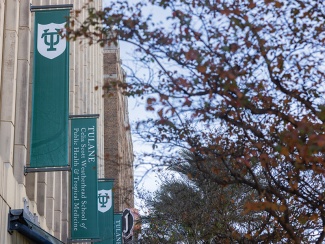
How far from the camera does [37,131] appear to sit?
63.9 ft

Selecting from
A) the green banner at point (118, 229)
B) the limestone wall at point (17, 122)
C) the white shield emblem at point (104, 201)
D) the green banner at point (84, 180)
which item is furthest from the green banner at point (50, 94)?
the green banner at point (118, 229)

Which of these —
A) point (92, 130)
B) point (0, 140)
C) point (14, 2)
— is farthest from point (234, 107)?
point (92, 130)

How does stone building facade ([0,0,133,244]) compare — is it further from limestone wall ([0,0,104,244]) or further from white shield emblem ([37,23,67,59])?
white shield emblem ([37,23,67,59])

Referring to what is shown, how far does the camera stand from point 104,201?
108 feet

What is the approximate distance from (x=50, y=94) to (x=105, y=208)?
13744mm

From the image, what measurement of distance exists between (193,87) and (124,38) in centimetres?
121

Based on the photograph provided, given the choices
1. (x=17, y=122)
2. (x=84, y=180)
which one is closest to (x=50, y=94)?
(x=17, y=122)

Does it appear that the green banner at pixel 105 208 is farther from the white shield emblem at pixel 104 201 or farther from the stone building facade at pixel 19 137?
the stone building facade at pixel 19 137

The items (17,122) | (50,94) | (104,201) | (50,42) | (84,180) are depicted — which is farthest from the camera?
(104,201)

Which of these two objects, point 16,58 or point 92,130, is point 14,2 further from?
point 92,130

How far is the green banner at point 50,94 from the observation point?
19.3 m

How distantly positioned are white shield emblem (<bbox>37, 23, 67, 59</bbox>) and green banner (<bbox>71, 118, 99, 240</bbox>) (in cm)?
548

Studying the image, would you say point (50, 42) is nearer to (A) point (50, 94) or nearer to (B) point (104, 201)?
(A) point (50, 94)

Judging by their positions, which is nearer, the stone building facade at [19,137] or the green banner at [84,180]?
the stone building facade at [19,137]
